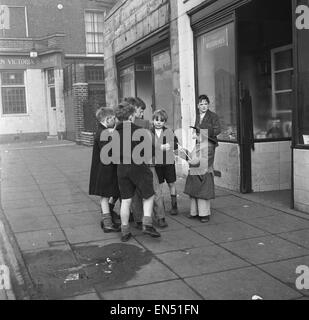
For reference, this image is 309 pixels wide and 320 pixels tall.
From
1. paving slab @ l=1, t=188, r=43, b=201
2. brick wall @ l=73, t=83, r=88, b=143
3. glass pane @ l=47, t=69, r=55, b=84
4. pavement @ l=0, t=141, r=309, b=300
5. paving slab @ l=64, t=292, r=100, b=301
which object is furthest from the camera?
glass pane @ l=47, t=69, r=55, b=84

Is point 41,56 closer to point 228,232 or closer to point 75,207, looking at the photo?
point 75,207

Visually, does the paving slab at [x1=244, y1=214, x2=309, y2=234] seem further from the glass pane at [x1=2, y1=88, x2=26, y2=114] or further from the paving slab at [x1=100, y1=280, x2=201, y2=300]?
the glass pane at [x1=2, y1=88, x2=26, y2=114]

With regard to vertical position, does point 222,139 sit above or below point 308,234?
above

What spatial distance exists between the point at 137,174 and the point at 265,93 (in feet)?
13.0

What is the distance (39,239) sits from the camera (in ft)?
19.6

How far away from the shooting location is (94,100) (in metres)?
19.8

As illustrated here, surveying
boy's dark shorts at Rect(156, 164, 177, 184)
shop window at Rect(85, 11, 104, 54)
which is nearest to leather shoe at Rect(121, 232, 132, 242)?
boy's dark shorts at Rect(156, 164, 177, 184)

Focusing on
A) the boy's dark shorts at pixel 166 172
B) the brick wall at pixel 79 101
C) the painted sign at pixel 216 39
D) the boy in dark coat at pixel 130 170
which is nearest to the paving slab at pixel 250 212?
the boy's dark shorts at pixel 166 172

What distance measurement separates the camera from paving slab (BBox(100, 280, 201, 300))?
3984mm

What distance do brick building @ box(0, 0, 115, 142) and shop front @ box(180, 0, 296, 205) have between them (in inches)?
568
